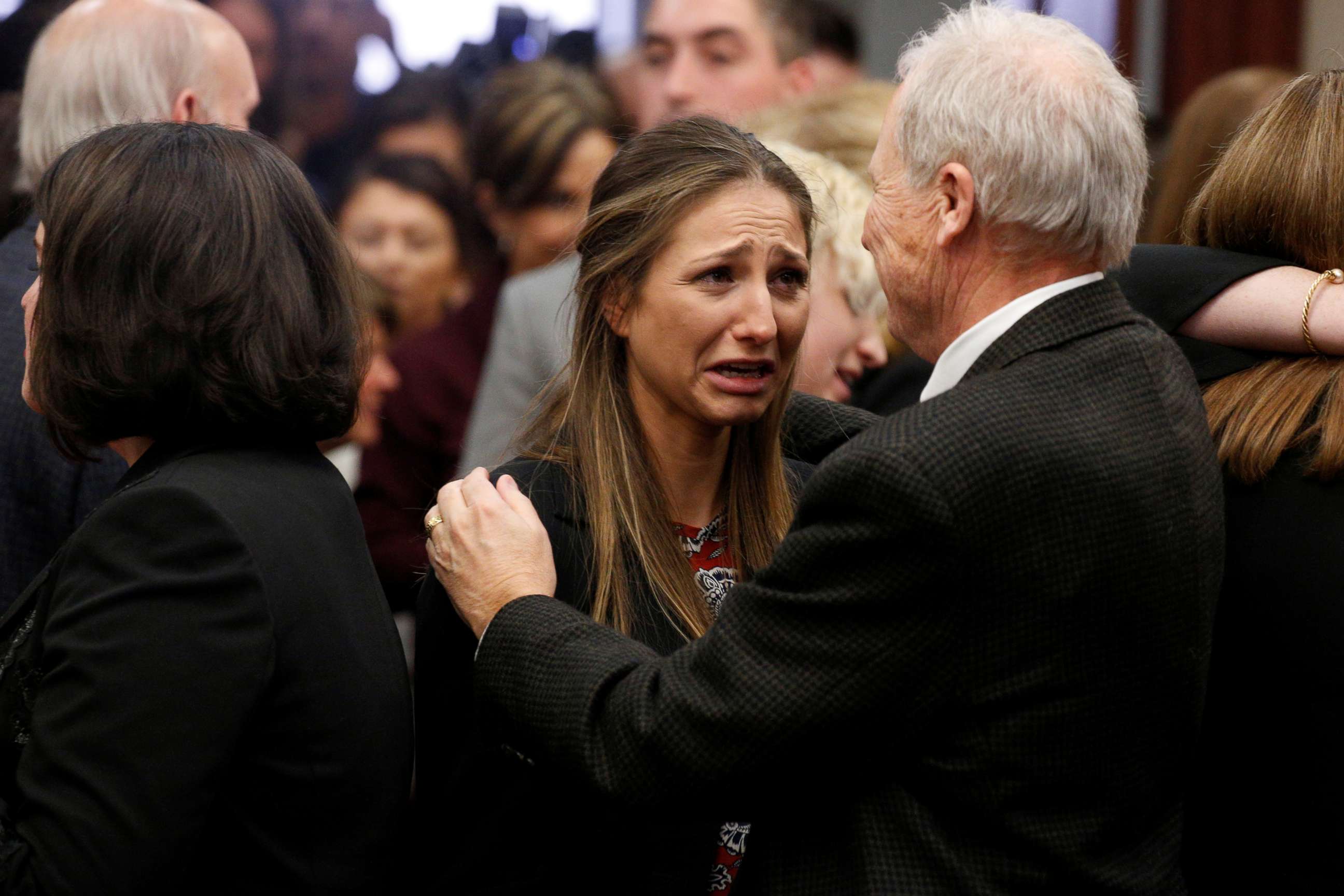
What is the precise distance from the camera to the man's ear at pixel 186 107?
2.71 m

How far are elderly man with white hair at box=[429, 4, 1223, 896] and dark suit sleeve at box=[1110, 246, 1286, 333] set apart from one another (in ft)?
0.94

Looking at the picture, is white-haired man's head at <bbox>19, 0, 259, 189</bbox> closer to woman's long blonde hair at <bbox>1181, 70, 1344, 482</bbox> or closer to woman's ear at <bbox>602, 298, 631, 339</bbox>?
woman's ear at <bbox>602, 298, 631, 339</bbox>

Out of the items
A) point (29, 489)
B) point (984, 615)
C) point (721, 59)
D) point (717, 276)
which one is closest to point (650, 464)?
point (717, 276)

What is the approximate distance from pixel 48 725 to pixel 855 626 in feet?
2.76

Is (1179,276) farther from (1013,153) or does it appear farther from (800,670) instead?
(800,670)

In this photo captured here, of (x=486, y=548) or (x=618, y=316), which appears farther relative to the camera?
(x=618, y=316)

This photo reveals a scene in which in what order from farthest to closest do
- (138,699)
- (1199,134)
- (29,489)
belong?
(1199,134), (29,489), (138,699)

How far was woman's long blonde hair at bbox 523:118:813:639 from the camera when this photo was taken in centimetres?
206

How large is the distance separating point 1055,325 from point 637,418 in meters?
0.72

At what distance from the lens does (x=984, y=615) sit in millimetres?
1548

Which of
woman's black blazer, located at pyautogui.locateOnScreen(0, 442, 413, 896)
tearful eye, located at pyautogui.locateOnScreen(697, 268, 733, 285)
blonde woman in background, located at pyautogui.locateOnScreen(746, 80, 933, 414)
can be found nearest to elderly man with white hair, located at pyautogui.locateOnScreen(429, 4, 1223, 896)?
woman's black blazer, located at pyautogui.locateOnScreen(0, 442, 413, 896)

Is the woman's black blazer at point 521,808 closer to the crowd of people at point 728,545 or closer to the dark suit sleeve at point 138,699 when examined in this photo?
the crowd of people at point 728,545

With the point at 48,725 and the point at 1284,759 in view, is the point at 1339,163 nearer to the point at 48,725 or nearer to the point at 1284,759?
the point at 1284,759

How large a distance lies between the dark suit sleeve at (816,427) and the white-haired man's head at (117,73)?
4.05 feet
